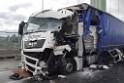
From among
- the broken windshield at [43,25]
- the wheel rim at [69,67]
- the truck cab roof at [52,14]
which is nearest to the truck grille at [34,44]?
the broken windshield at [43,25]

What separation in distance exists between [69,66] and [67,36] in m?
1.30

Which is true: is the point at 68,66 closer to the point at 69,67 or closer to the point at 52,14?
the point at 69,67

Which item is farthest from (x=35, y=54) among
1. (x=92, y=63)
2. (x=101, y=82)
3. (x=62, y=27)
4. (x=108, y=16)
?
(x=108, y=16)

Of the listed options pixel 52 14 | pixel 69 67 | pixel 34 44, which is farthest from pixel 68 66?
pixel 52 14

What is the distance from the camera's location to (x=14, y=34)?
24094 millimetres

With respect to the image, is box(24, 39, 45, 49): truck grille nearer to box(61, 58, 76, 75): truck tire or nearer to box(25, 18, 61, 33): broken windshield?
box(25, 18, 61, 33): broken windshield

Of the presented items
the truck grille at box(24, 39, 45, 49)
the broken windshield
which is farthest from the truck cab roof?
the truck grille at box(24, 39, 45, 49)

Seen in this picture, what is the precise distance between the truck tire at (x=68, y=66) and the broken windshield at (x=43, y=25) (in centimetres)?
157

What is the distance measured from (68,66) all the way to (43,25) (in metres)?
2.06

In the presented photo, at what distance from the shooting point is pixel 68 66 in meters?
11.6

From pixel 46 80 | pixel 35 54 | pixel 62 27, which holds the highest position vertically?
pixel 62 27

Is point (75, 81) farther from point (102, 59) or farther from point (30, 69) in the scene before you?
point (102, 59)

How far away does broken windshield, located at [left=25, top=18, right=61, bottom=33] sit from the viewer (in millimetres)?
11281

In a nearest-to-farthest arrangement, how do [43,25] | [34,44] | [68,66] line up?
[34,44] → [43,25] → [68,66]
